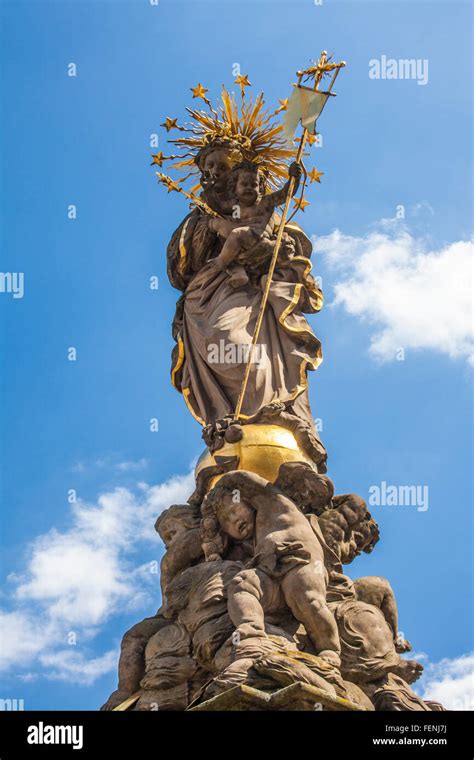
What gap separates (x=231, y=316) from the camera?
19.4m

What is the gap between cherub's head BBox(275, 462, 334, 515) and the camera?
55.7 feet

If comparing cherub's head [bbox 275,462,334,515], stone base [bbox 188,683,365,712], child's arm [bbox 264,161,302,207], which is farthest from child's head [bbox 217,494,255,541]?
child's arm [bbox 264,161,302,207]

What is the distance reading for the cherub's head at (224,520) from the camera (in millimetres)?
16594

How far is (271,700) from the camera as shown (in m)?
13.6

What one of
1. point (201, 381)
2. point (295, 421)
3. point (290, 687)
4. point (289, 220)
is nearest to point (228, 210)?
point (289, 220)

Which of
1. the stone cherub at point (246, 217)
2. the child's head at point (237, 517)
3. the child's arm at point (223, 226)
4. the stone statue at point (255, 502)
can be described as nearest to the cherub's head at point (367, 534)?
the stone statue at point (255, 502)

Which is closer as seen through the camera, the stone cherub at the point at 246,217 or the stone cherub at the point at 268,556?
the stone cherub at the point at 268,556

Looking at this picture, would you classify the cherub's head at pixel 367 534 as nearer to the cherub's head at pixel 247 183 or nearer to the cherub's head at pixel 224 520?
the cherub's head at pixel 224 520

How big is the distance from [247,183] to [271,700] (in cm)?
848

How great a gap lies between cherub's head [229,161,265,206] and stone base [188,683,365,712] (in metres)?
8.17

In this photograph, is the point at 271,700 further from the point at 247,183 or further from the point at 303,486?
the point at 247,183
